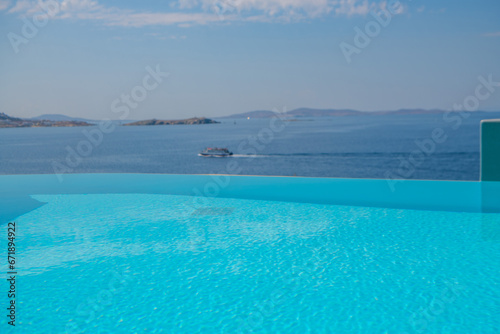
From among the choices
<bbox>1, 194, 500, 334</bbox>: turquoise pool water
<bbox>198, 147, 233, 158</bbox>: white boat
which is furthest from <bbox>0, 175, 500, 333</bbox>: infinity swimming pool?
<bbox>198, 147, 233, 158</bbox>: white boat

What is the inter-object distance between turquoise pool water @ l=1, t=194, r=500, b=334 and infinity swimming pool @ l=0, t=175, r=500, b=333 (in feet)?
0.07

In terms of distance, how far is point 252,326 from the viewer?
4.05 m

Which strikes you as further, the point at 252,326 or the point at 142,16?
the point at 142,16

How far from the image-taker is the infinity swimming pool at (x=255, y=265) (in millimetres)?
4199

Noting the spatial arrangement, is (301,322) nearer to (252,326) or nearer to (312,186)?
(252,326)

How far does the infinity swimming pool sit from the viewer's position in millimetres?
4199

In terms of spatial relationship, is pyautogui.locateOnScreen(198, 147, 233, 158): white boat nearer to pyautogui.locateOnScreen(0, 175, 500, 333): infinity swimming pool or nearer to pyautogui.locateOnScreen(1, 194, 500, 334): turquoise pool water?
pyautogui.locateOnScreen(0, 175, 500, 333): infinity swimming pool

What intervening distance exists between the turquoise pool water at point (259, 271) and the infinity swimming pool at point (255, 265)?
2 centimetres

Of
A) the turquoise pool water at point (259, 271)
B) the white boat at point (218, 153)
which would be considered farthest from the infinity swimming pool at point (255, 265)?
the white boat at point (218, 153)

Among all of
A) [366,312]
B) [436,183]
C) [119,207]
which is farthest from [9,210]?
[436,183]

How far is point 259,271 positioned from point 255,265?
0.68ft

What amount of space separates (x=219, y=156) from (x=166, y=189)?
4353 cm

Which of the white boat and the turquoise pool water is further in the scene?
the white boat

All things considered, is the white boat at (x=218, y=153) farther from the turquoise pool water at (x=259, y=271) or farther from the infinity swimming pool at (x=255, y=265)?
the turquoise pool water at (x=259, y=271)
